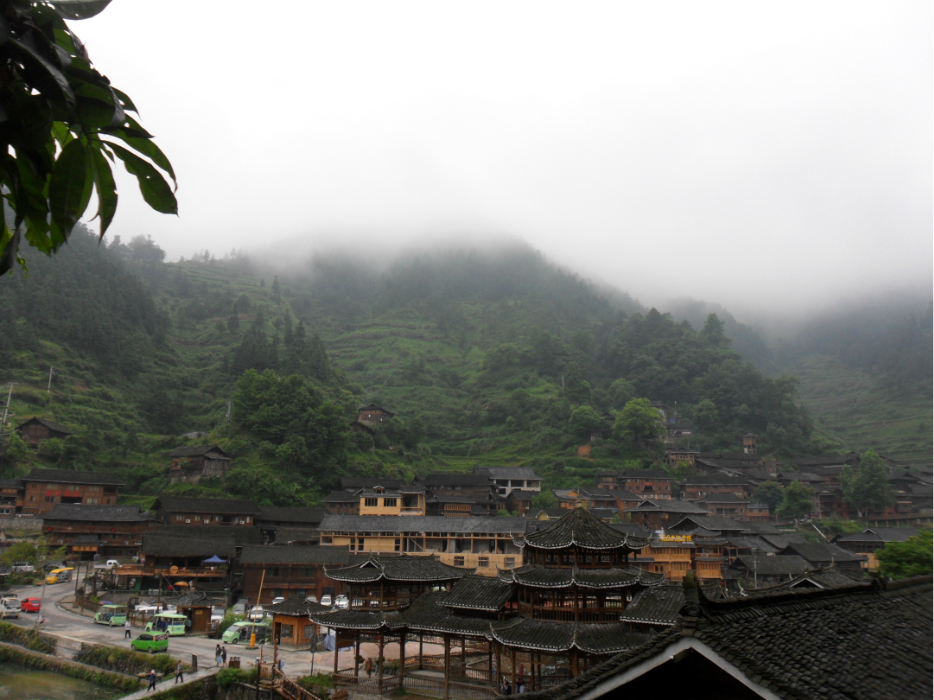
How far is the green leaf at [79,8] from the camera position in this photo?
2.40 meters

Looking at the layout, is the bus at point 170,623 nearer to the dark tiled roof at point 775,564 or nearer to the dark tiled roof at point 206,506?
the dark tiled roof at point 206,506

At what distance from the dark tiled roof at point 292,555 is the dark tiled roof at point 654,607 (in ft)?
92.1

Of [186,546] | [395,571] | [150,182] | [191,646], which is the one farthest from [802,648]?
[186,546]

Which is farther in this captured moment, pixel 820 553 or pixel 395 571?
pixel 820 553

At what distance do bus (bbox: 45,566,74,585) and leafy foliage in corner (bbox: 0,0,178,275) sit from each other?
51.1m

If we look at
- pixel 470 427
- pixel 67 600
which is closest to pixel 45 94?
pixel 67 600

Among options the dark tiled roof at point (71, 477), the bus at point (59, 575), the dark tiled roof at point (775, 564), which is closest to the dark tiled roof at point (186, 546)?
the bus at point (59, 575)

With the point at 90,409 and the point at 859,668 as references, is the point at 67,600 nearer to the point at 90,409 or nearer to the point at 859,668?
the point at 90,409

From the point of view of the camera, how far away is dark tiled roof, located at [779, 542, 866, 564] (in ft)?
170

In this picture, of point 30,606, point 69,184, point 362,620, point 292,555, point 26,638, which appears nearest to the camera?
point 69,184

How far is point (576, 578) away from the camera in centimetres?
2150

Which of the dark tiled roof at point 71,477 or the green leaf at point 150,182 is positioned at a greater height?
the green leaf at point 150,182

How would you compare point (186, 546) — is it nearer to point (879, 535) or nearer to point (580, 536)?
point (580, 536)

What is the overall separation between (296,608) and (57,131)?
32.3 m
